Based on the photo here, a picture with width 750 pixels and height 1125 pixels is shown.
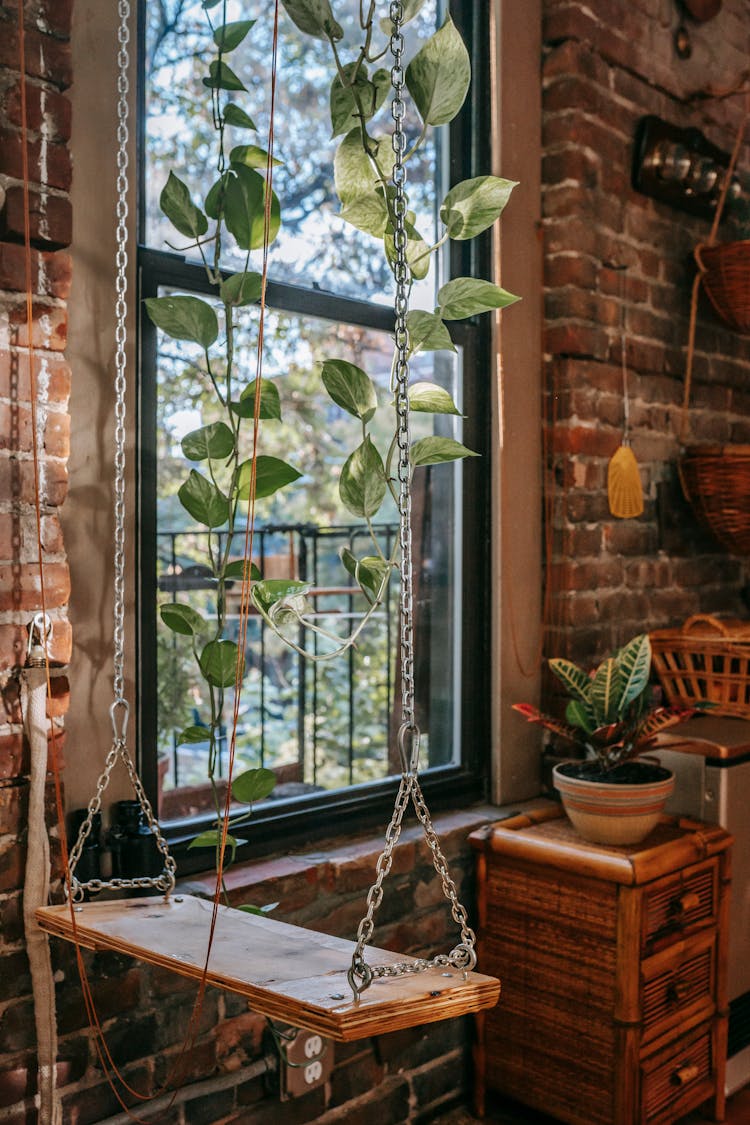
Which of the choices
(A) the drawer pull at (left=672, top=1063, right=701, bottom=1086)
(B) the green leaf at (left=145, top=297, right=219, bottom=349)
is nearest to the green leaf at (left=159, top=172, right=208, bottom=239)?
(B) the green leaf at (left=145, top=297, right=219, bottom=349)

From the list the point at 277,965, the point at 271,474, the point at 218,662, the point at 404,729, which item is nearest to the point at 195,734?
the point at 218,662

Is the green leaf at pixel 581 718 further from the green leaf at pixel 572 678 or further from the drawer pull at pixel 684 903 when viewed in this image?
the drawer pull at pixel 684 903

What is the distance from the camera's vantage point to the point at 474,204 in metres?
1.65

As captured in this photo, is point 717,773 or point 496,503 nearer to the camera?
point 717,773

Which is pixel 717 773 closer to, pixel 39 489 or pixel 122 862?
pixel 122 862

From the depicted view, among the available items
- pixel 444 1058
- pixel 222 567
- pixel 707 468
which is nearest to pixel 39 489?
pixel 222 567

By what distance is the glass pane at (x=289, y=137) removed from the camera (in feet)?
6.25

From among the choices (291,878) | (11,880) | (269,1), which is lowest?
(291,878)

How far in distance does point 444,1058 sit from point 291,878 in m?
0.65

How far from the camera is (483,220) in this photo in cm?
166

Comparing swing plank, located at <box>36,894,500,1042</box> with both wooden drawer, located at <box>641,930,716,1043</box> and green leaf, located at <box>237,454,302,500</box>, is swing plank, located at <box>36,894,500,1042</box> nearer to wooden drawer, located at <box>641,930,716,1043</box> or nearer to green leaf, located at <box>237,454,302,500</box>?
green leaf, located at <box>237,454,302,500</box>

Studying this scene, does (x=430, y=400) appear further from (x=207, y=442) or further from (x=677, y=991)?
(x=677, y=991)

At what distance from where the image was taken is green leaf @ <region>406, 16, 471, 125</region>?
5.02ft

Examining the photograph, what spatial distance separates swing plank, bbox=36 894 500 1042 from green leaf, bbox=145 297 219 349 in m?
0.92
